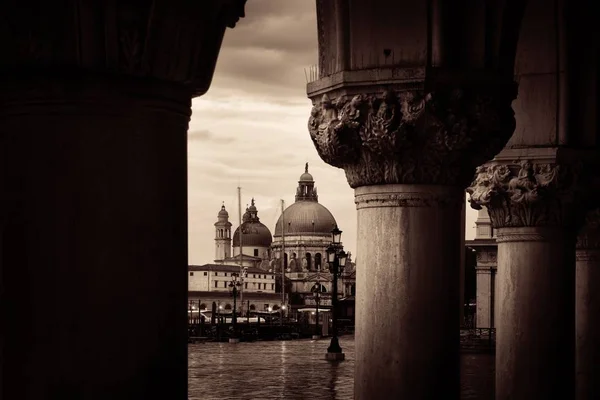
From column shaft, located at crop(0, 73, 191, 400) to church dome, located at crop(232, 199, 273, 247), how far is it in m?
182

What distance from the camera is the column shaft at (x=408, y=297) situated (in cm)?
952

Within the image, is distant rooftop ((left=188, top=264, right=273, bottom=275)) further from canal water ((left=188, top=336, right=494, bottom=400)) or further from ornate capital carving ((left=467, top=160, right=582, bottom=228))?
ornate capital carving ((left=467, top=160, right=582, bottom=228))

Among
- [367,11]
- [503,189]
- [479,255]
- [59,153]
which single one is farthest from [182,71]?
[479,255]

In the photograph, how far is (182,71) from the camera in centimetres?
538

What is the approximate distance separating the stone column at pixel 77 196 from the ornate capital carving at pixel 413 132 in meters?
4.25

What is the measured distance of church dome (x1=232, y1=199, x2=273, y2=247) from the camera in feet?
620

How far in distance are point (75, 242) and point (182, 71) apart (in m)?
0.82

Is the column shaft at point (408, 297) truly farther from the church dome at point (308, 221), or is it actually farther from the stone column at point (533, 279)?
the church dome at point (308, 221)

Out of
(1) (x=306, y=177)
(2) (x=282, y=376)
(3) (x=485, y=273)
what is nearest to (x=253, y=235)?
(1) (x=306, y=177)

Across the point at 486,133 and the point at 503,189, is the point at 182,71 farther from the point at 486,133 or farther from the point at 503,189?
the point at 503,189

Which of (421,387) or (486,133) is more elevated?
(486,133)

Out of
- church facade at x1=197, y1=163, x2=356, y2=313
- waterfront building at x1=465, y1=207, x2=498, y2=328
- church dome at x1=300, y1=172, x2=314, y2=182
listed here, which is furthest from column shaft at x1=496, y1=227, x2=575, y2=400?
church dome at x1=300, y1=172, x2=314, y2=182

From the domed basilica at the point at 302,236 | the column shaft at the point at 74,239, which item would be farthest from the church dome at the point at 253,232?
the column shaft at the point at 74,239

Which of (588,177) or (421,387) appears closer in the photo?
(421,387)
